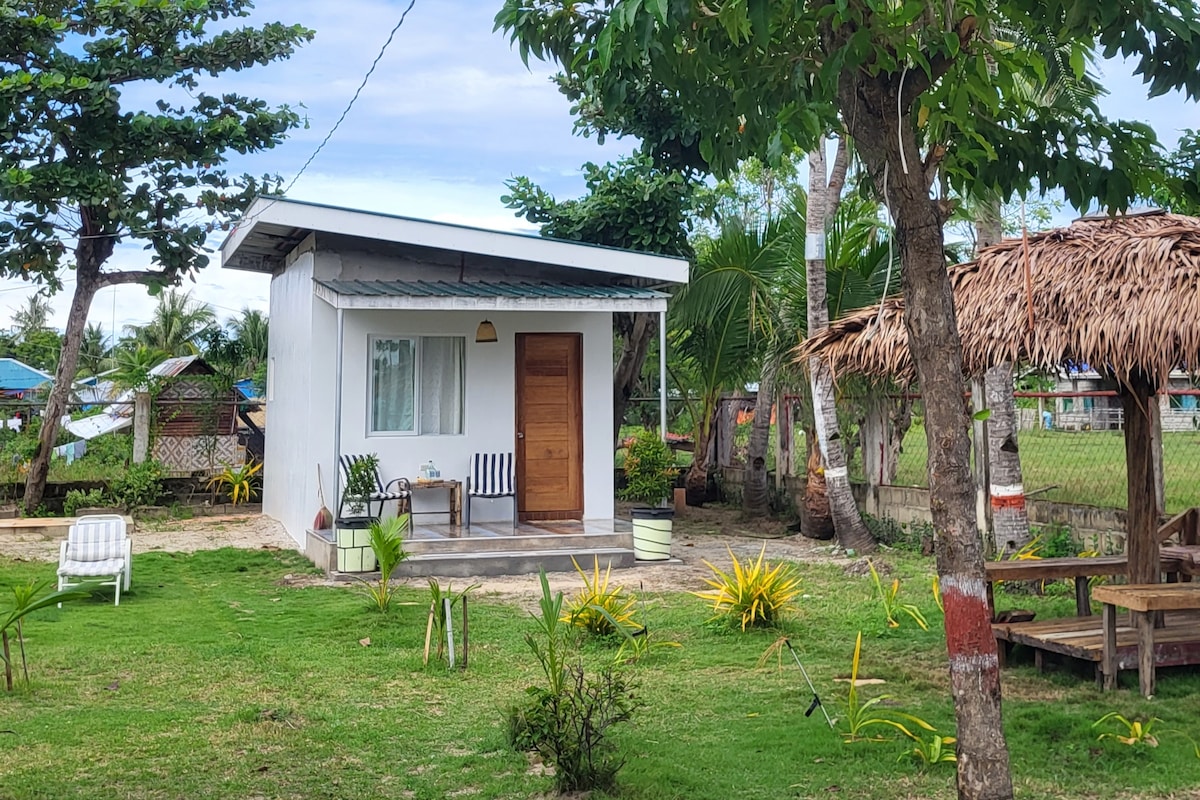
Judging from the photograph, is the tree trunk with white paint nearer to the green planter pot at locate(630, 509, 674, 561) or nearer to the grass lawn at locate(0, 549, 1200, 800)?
the grass lawn at locate(0, 549, 1200, 800)

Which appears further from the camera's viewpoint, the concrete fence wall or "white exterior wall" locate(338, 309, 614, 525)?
"white exterior wall" locate(338, 309, 614, 525)

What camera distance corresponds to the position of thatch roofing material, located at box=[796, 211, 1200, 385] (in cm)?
642

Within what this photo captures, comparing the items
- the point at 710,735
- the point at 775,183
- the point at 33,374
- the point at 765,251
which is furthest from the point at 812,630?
the point at 33,374

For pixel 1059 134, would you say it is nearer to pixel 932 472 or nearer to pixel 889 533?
pixel 932 472

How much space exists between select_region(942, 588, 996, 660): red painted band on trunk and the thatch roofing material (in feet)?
9.60

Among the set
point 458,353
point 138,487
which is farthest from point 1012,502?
point 138,487

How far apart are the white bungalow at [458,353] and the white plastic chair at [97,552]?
7.98 feet

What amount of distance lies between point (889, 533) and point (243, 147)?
11190 mm

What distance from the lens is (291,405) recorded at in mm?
14391

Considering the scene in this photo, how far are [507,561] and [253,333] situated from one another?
24051 millimetres

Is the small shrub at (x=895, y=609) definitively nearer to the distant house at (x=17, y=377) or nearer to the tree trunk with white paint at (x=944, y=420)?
the tree trunk with white paint at (x=944, y=420)

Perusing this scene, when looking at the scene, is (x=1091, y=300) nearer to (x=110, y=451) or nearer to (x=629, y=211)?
(x=629, y=211)

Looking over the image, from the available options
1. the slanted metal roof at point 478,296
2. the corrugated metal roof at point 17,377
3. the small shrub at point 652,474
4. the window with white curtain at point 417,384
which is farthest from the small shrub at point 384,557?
the corrugated metal roof at point 17,377

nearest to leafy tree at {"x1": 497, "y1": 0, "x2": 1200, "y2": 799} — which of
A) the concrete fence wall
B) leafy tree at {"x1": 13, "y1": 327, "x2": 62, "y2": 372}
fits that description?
the concrete fence wall
